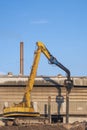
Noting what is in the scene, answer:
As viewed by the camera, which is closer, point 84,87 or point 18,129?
point 18,129

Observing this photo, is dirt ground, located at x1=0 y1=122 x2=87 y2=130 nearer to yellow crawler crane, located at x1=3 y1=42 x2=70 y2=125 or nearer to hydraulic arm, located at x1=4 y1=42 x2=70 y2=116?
yellow crawler crane, located at x1=3 y1=42 x2=70 y2=125

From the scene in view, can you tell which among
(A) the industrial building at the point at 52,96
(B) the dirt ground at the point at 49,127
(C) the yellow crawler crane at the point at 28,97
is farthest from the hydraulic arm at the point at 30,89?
(B) the dirt ground at the point at 49,127

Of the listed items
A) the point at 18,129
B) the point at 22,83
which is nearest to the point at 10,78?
the point at 22,83

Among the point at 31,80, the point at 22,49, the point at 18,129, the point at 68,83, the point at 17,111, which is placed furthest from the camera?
the point at 22,49

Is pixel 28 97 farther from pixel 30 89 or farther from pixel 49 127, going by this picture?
pixel 49 127

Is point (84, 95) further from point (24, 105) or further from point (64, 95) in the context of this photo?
point (24, 105)

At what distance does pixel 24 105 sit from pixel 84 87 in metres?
12.5

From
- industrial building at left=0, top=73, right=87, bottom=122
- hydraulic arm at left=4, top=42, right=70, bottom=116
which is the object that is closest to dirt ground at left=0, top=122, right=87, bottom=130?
hydraulic arm at left=4, top=42, right=70, bottom=116

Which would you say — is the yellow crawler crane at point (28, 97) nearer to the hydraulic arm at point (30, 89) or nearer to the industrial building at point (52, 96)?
the hydraulic arm at point (30, 89)

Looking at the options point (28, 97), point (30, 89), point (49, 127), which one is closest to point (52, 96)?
point (30, 89)

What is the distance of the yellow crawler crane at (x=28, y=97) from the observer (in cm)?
6122

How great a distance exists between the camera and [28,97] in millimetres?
65375

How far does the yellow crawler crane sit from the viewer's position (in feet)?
201

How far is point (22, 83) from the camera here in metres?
72.9
